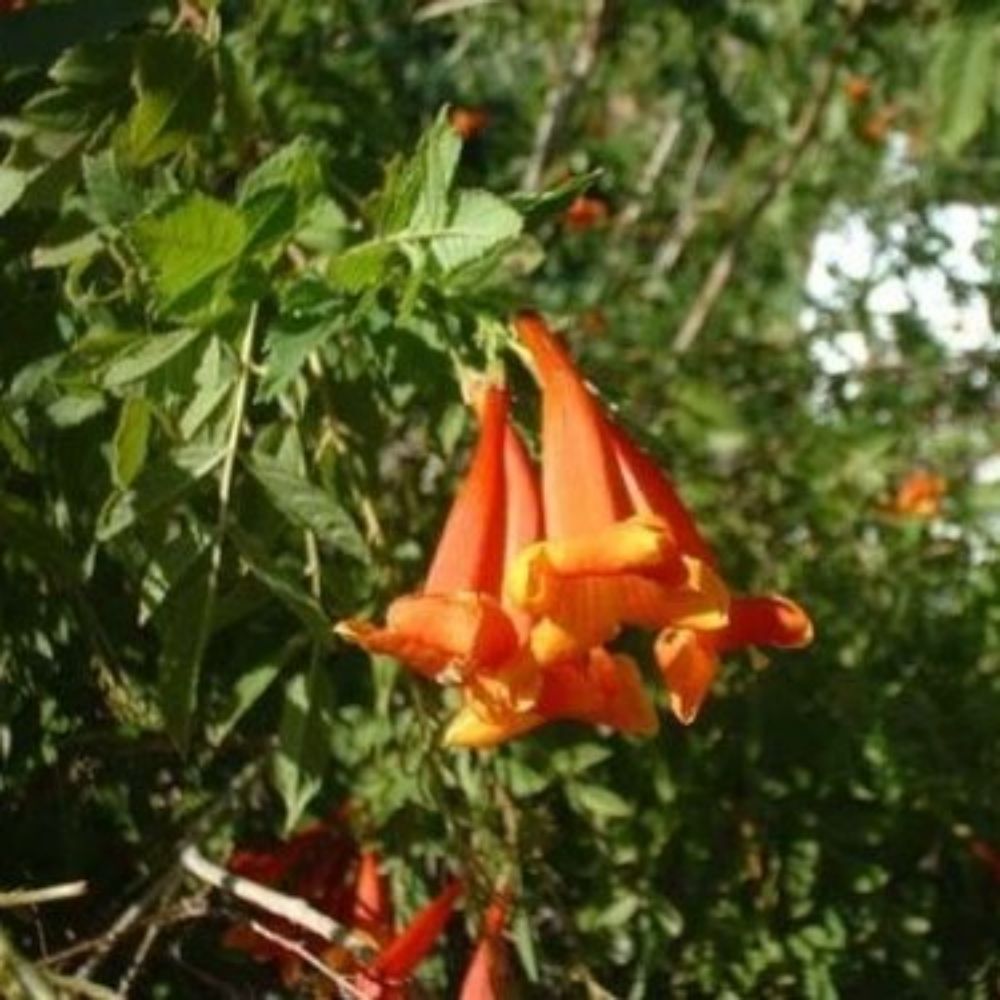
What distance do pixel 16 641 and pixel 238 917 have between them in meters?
0.50

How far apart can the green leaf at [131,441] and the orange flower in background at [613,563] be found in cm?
33

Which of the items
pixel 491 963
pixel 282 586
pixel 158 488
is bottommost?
pixel 491 963

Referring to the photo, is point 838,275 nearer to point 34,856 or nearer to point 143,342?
point 34,856

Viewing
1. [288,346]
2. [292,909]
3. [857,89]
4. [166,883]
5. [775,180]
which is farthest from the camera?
[857,89]

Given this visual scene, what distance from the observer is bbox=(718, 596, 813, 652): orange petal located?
165 cm

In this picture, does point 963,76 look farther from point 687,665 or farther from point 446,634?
point 446,634

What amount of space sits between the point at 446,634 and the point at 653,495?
0.25 m

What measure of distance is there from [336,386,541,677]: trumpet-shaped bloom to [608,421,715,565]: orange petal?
8 cm

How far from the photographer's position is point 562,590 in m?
1.52

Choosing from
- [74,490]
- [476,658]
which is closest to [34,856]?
[74,490]

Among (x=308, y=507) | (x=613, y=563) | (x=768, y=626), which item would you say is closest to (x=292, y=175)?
(x=308, y=507)

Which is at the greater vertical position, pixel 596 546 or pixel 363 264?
pixel 363 264

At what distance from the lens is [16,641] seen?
7.09 ft

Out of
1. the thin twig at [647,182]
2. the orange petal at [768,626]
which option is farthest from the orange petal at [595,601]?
the thin twig at [647,182]
